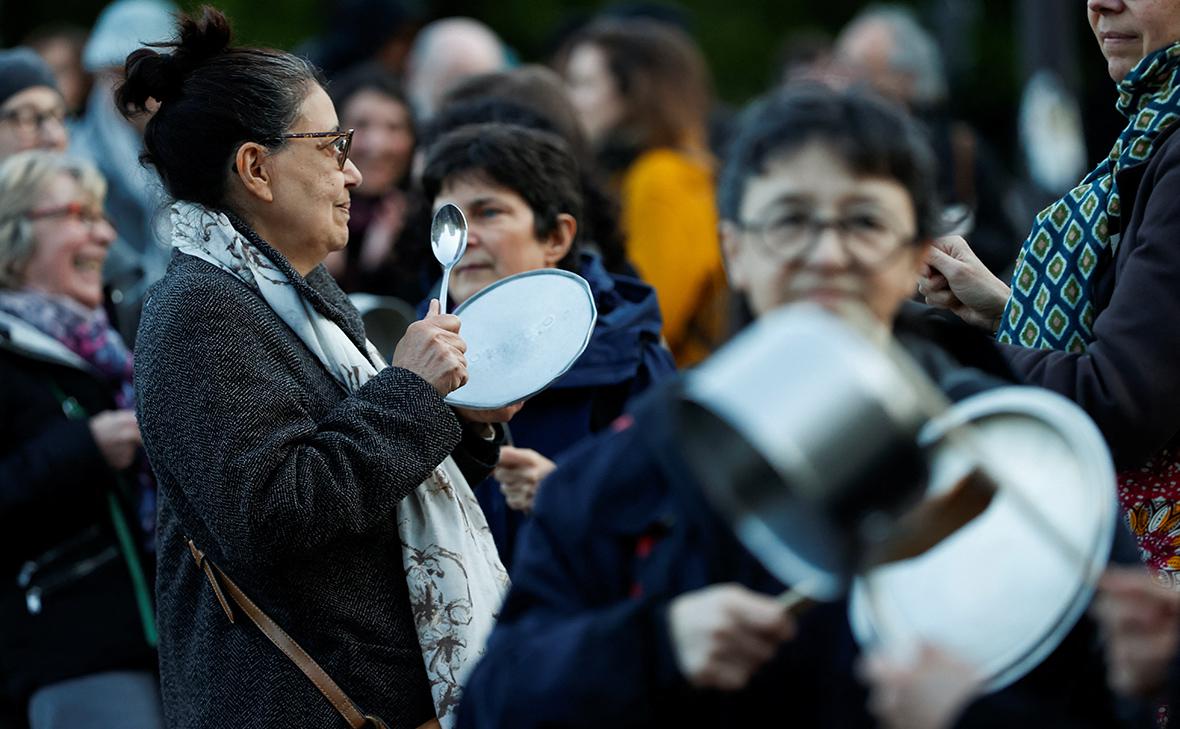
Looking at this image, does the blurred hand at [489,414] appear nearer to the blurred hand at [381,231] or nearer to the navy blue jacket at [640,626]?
the navy blue jacket at [640,626]

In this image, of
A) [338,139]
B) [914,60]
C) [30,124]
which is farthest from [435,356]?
[914,60]

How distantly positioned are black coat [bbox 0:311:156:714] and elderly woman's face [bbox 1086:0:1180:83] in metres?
2.44

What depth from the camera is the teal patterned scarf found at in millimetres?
2787

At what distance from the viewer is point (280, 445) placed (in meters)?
2.69

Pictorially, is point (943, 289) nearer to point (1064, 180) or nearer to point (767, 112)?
point (767, 112)

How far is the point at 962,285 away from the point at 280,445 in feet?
3.89

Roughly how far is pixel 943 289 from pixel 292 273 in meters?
1.14

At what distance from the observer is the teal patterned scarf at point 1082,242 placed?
9.14 ft

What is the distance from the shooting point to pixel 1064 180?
310 inches

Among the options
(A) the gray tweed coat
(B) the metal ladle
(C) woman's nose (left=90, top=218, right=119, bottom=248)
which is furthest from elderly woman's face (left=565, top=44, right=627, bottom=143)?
(A) the gray tweed coat

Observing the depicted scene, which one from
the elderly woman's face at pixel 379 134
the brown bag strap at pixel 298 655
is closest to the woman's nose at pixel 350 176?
the brown bag strap at pixel 298 655

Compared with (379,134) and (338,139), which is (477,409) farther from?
(379,134)

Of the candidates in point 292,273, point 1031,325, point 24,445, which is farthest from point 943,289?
point 24,445

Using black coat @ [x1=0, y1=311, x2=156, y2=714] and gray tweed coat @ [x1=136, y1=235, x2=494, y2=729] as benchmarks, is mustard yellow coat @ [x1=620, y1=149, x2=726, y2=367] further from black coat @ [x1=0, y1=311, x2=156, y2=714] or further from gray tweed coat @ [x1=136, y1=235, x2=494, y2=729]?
gray tweed coat @ [x1=136, y1=235, x2=494, y2=729]
